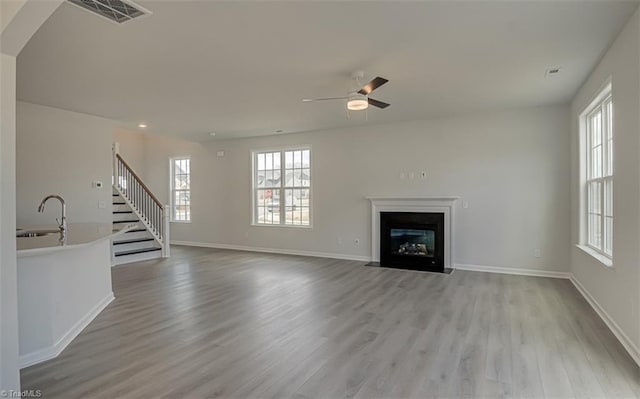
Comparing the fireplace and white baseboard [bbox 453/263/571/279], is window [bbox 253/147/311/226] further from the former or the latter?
white baseboard [bbox 453/263/571/279]

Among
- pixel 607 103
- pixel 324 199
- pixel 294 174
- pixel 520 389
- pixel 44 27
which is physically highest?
pixel 44 27

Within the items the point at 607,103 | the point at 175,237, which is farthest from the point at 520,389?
the point at 175,237

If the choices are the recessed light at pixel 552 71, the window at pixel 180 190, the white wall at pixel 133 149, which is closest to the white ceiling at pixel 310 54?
the recessed light at pixel 552 71

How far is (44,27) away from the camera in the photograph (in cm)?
292

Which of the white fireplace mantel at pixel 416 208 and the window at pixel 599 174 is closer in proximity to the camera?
the window at pixel 599 174

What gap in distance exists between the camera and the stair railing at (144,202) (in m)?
7.57

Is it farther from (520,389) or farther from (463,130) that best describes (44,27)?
(463,130)

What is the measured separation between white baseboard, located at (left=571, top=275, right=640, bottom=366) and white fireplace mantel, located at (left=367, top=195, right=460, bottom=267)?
1927 mm

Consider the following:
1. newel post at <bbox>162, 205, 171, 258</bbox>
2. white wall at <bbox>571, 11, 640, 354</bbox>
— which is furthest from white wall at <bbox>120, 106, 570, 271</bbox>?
white wall at <bbox>571, 11, 640, 354</bbox>

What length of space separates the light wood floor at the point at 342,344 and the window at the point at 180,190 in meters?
4.50

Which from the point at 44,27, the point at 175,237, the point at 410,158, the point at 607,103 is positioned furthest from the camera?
the point at 175,237

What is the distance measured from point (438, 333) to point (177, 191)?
27.3 feet

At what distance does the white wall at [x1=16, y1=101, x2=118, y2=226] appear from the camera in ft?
17.5

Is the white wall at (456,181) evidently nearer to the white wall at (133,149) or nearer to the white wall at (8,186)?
the white wall at (133,149)
